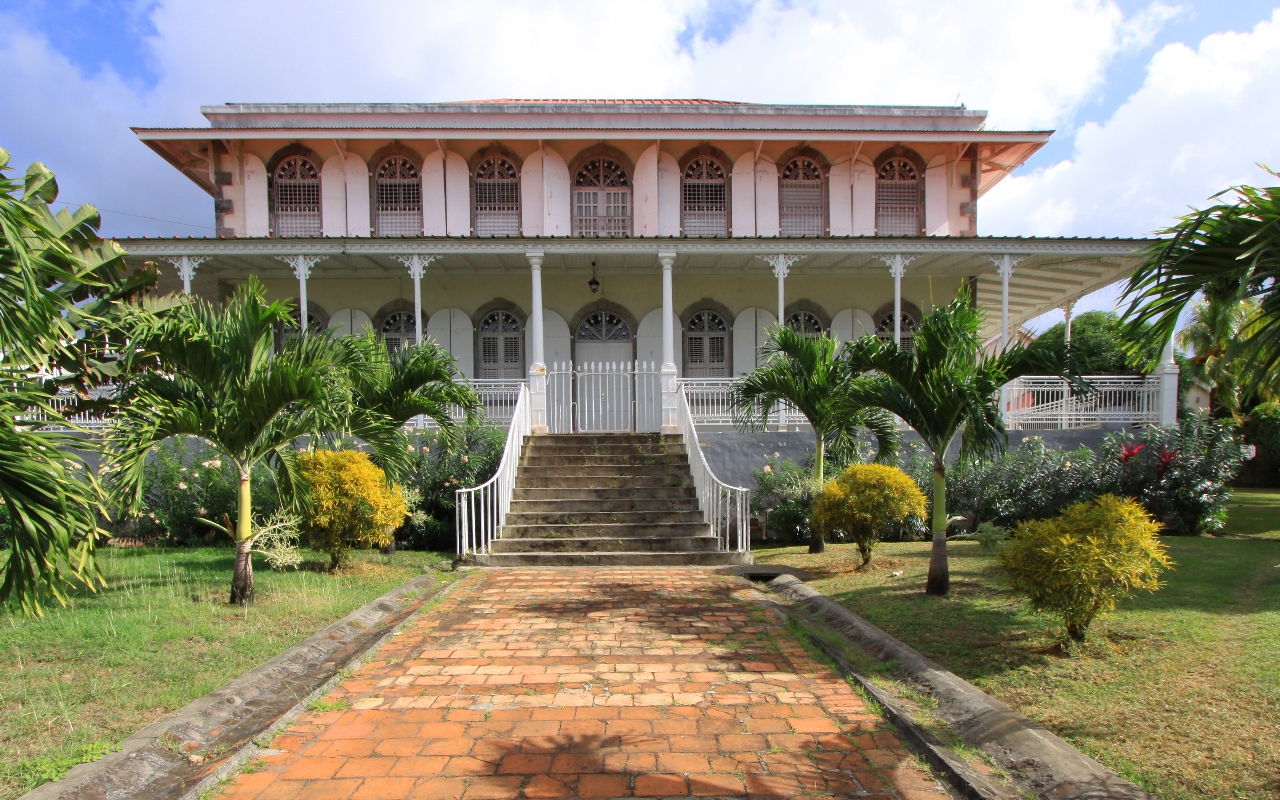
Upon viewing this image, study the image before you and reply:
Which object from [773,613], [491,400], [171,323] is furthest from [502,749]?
[491,400]

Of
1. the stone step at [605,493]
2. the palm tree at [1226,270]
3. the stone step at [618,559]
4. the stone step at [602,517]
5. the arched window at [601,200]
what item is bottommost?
the stone step at [618,559]

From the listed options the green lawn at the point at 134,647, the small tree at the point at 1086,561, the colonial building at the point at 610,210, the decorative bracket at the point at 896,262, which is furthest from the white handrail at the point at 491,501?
the decorative bracket at the point at 896,262

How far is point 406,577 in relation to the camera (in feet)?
26.9

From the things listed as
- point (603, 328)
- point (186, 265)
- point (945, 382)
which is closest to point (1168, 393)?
point (945, 382)

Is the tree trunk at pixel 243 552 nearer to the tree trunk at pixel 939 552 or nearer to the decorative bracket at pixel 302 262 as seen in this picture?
the tree trunk at pixel 939 552

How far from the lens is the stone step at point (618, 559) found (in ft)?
30.2

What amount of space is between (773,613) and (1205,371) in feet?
58.4

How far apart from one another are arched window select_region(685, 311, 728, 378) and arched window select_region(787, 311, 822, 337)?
4.92 ft

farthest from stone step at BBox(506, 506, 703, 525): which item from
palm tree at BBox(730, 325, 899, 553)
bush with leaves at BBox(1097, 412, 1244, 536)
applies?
bush with leaves at BBox(1097, 412, 1244, 536)

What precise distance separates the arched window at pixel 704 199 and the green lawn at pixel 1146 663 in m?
9.35

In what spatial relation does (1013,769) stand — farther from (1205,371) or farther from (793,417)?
(1205,371)

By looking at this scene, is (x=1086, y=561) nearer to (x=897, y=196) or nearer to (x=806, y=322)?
(x=806, y=322)

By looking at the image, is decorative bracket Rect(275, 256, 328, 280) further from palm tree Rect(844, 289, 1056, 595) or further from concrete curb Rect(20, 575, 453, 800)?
palm tree Rect(844, 289, 1056, 595)

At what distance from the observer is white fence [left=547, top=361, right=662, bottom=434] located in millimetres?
14258
